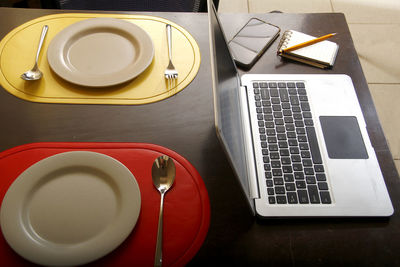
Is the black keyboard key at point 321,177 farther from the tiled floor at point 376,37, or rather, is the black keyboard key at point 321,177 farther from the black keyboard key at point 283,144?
the tiled floor at point 376,37

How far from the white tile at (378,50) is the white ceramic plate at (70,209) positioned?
1.60m

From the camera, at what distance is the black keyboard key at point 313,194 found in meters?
0.59

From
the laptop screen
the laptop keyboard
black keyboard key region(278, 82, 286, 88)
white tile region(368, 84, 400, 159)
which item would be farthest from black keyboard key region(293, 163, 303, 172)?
white tile region(368, 84, 400, 159)

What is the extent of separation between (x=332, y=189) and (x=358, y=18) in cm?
175

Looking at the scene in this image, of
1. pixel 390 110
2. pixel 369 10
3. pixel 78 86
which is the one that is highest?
pixel 78 86

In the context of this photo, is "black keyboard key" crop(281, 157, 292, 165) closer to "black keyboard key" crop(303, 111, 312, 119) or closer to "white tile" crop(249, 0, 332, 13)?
"black keyboard key" crop(303, 111, 312, 119)

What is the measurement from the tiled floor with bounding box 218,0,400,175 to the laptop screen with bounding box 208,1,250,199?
3.85ft

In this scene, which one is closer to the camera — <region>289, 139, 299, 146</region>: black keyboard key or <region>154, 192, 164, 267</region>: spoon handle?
<region>154, 192, 164, 267</region>: spoon handle

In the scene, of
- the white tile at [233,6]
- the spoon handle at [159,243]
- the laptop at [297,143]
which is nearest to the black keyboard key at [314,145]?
the laptop at [297,143]

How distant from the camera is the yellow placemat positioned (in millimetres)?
710

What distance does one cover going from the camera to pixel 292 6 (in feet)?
6.64

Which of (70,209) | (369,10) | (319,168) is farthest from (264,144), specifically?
(369,10)

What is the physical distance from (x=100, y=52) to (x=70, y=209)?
40cm

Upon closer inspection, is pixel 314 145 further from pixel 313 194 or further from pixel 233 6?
pixel 233 6
